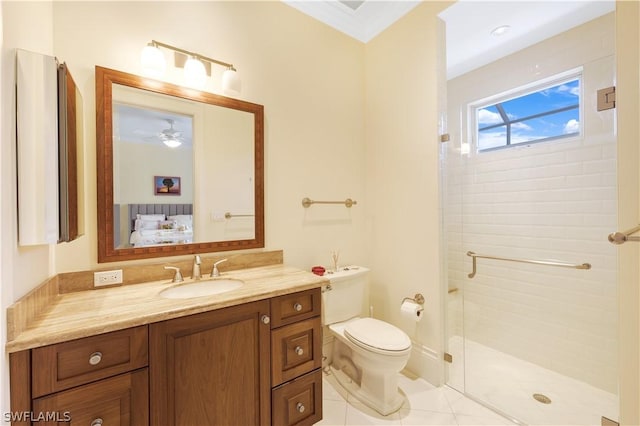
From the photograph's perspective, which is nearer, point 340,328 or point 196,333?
point 196,333

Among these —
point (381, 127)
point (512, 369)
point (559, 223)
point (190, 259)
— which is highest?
point (381, 127)

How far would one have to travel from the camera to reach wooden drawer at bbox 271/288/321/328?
1331 mm

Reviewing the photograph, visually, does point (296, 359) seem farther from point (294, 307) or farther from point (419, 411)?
point (419, 411)

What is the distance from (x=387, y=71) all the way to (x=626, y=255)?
1911mm

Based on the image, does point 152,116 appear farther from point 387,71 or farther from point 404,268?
point 404,268

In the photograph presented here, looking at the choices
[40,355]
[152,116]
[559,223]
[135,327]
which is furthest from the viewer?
[559,223]

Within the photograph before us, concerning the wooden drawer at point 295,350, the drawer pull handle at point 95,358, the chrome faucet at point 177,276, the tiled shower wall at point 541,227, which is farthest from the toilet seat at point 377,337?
the drawer pull handle at point 95,358

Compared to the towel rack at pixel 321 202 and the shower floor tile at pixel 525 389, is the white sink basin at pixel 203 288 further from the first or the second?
the shower floor tile at pixel 525 389

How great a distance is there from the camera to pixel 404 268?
7.07 feet

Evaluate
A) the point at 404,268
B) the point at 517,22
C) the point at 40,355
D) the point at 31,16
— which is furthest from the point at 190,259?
the point at 517,22

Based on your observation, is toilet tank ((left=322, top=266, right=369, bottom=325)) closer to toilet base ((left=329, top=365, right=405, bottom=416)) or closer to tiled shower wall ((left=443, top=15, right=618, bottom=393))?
toilet base ((left=329, top=365, right=405, bottom=416))

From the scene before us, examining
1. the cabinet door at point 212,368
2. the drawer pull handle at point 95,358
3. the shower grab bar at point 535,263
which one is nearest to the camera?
the drawer pull handle at point 95,358

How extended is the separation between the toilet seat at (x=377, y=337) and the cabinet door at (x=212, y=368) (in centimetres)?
63

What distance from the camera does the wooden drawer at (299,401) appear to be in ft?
4.38
